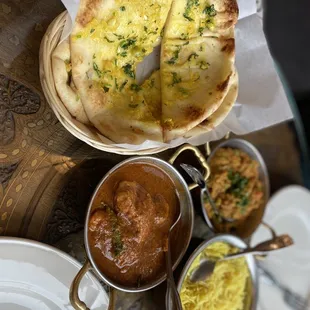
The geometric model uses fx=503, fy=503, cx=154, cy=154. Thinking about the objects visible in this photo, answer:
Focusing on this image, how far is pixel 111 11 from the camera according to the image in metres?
1.73

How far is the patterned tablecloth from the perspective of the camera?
1805mm

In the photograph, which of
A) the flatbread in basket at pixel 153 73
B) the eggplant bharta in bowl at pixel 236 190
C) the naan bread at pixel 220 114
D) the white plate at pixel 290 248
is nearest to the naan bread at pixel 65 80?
the flatbread in basket at pixel 153 73

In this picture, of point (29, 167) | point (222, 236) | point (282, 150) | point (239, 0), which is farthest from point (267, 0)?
point (29, 167)

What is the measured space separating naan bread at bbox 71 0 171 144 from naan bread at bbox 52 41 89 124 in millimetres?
21

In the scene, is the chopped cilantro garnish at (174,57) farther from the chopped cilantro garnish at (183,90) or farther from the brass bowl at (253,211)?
the brass bowl at (253,211)

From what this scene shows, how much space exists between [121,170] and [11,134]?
425 mm

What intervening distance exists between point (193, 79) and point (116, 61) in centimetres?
31

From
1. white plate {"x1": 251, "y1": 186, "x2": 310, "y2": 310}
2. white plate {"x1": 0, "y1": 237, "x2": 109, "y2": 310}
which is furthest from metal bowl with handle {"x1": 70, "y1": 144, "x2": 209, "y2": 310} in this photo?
white plate {"x1": 251, "y1": 186, "x2": 310, "y2": 310}

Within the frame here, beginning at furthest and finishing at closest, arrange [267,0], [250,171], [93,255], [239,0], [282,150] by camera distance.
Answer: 1. [267,0]
2. [282,150]
3. [250,171]
4. [239,0]
5. [93,255]

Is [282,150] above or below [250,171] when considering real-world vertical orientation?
below

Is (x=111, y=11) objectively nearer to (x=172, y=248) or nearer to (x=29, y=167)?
(x=29, y=167)

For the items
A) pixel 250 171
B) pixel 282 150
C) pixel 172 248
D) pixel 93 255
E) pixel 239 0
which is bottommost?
pixel 282 150

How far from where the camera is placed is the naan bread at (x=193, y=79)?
6.07 ft

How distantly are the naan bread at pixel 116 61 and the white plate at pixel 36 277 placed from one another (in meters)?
0.50
